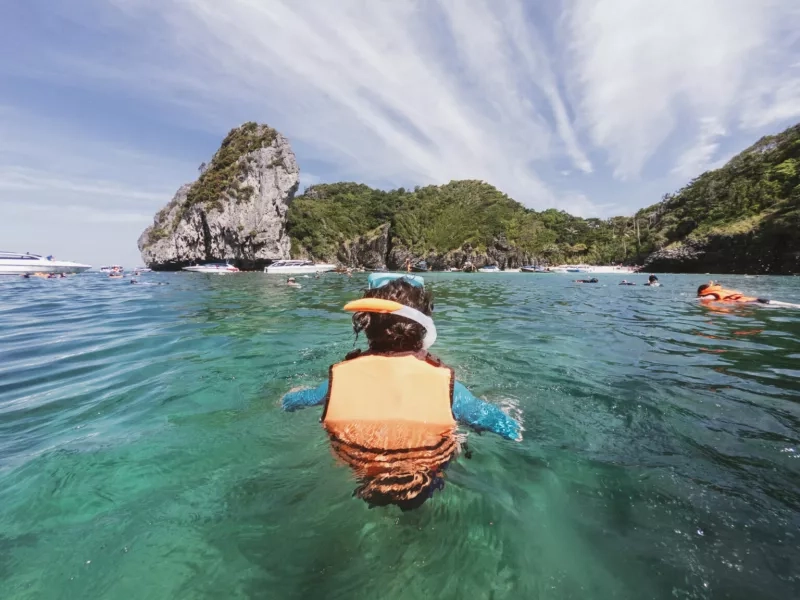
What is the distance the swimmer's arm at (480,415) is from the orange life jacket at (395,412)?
173 millimetres

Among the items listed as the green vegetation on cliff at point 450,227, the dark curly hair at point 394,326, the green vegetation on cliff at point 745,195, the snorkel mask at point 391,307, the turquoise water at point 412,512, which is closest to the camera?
the turquoise water at point 412,512

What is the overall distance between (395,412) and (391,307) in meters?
0.75

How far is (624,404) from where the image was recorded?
13.3ft

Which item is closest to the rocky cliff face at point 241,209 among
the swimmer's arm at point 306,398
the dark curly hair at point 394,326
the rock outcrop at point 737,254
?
the rock outcrop at point 737,254

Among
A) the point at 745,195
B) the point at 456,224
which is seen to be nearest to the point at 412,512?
the point at 745,195

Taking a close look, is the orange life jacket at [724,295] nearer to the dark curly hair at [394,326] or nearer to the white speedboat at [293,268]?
the dark curly hair at [394,326]

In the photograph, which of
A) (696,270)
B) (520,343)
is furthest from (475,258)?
(520,343)

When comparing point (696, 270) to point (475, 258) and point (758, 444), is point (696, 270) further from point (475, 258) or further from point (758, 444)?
point (758, 444)

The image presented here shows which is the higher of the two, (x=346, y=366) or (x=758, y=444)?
(x=346, y=366)

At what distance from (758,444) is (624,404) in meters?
1.11

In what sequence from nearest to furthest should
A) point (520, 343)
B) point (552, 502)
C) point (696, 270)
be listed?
point (552, 502) < point (520, 343) < point (696, 270)

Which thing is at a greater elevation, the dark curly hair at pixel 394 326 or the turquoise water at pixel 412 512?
the dark curly hair at pixel 394 326

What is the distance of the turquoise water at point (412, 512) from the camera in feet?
6.04

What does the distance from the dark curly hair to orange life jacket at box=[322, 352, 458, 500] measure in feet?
0.40
